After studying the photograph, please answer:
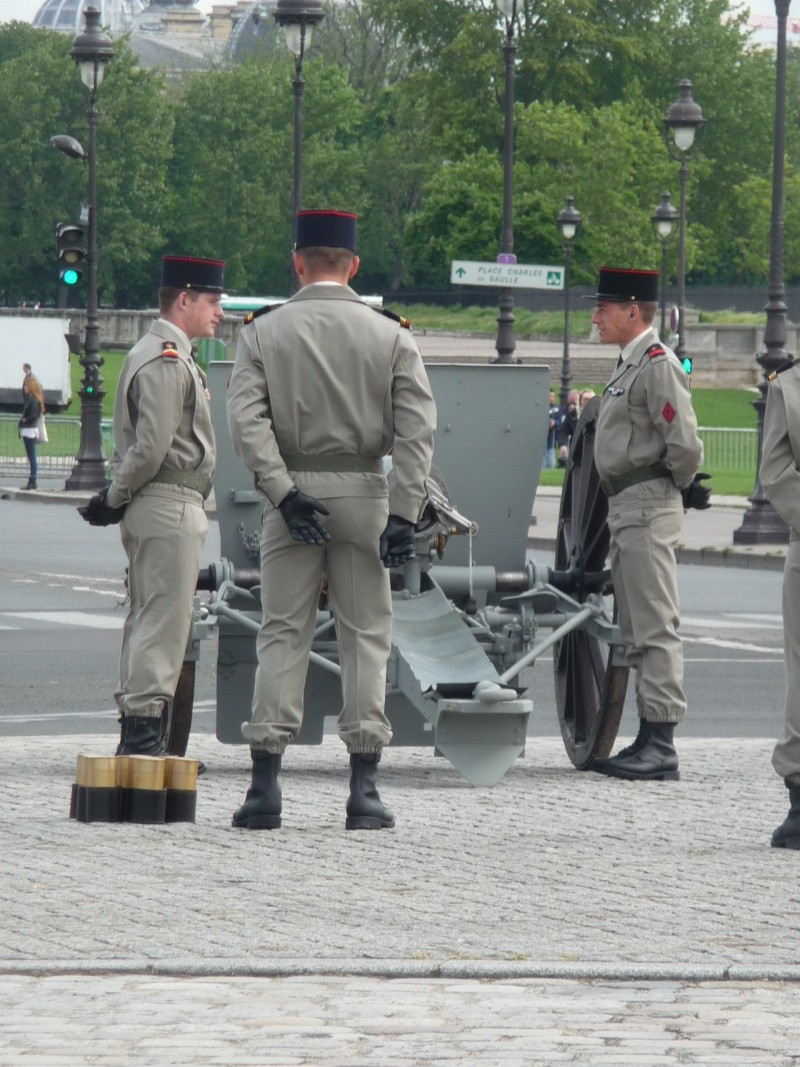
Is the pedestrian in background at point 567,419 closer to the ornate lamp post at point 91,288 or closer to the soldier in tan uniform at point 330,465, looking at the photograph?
the ornate lamp post at point 91,288

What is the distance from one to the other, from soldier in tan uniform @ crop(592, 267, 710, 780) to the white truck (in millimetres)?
48426

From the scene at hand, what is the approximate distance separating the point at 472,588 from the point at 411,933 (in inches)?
142

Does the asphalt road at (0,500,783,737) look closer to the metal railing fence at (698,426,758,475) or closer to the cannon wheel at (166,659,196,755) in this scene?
the cannon wheel at (166,659,196,755)

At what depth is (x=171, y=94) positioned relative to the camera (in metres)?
124

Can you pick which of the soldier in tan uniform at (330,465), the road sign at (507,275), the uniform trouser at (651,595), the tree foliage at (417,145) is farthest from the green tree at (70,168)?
the soldier in tan uniform at (330,465)

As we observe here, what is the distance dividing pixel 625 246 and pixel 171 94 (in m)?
52.5

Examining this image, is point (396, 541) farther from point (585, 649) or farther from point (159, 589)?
point (585, 649)

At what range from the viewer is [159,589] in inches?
315

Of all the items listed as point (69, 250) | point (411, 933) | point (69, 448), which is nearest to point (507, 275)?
point (69, 250)

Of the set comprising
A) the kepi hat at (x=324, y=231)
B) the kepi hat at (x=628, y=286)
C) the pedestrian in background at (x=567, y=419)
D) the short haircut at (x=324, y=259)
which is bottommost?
the pedestrian in background at (x=567, y=419)

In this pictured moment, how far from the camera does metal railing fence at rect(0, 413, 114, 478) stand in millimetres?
41875

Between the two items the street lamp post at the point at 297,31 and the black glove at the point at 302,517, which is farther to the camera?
the street lamp post at the point at 297,31

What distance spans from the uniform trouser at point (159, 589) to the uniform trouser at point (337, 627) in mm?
714

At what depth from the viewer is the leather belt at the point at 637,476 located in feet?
29.1
